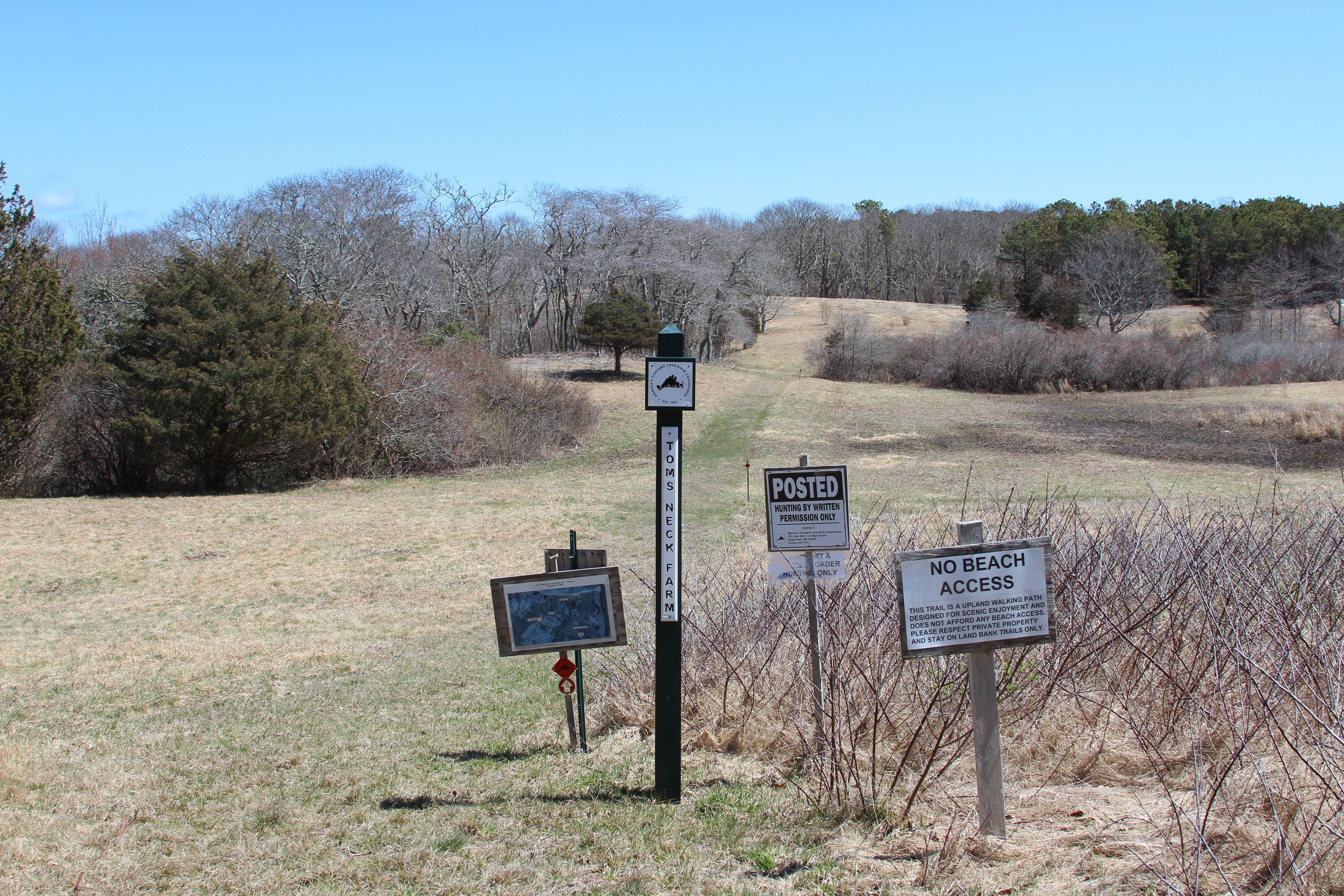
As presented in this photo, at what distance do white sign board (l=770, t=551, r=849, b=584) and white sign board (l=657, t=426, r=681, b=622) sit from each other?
77cm

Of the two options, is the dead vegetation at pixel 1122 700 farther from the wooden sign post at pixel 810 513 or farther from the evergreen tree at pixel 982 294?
the evergreen tree at pixel 982 294

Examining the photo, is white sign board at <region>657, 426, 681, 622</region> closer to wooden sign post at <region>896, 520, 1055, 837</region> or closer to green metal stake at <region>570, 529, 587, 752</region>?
green metal stake at <region>570, 529, 587, 752</region>

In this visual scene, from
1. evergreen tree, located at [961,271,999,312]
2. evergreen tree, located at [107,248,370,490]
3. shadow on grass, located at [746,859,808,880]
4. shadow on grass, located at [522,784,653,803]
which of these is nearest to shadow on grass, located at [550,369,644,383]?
evergreen tree, located at [107,248,370,490]

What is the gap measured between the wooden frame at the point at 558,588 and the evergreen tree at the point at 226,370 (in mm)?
19251

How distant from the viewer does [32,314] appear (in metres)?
23.4

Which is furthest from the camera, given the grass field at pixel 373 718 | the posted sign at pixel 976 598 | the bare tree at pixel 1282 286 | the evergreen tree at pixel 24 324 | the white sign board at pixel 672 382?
the bare tree at pixel 1282 286

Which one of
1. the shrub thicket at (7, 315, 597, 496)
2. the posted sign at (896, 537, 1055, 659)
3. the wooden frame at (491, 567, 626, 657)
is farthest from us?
the shrub thicket at (7, 315, 597, 496)

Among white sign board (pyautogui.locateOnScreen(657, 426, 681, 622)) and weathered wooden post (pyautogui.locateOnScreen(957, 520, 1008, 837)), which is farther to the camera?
white sign board (pyautogui.locateOnScreen(657, 426, 681, 622))

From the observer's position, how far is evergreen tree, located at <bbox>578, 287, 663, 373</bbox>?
1876 inches

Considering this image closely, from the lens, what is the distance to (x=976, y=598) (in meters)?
4.30

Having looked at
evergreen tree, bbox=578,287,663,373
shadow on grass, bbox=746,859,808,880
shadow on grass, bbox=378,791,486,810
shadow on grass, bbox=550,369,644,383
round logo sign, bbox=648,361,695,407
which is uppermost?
evergreen tree, bbox=578,287,663,373

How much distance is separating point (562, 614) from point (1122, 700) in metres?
3.29

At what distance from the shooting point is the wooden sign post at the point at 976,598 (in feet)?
14.1

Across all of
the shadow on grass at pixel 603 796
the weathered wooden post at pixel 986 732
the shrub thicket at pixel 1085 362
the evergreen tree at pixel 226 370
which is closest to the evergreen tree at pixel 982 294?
the shrub thicket at pixel 1085 362
